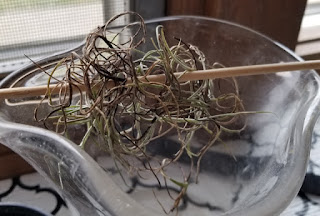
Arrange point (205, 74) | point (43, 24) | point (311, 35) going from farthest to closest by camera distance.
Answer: point (311, 35)
point (43, 24)
point (205, 74)

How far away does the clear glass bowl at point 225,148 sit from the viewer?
0.25 meters

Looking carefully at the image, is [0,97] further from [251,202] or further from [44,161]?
[251,202]

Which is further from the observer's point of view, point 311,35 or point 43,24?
point 311,35

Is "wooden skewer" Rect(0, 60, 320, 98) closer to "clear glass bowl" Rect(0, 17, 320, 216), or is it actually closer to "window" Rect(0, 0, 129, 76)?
"clear glass bowl" Rect(0, 17, 320, 216)

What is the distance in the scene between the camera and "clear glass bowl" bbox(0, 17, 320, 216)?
0.25 m

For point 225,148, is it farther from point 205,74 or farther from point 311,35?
point 311,35

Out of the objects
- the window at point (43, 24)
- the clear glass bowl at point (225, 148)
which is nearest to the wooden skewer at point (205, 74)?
the clear glass bowl at point (225, 148)

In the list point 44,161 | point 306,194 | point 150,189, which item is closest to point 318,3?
point 306,194

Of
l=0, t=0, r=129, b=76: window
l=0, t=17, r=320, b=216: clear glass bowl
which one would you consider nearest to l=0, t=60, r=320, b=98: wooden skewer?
l=0, t=17, r=320, b=216: clear glass bowl

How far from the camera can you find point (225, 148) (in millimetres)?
400

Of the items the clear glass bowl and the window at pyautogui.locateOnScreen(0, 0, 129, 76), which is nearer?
the clear glass bowl

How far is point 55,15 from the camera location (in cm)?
46

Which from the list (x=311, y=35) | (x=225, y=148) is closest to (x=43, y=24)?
(x=225, y=148)

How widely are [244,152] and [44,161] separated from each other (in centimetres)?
18
